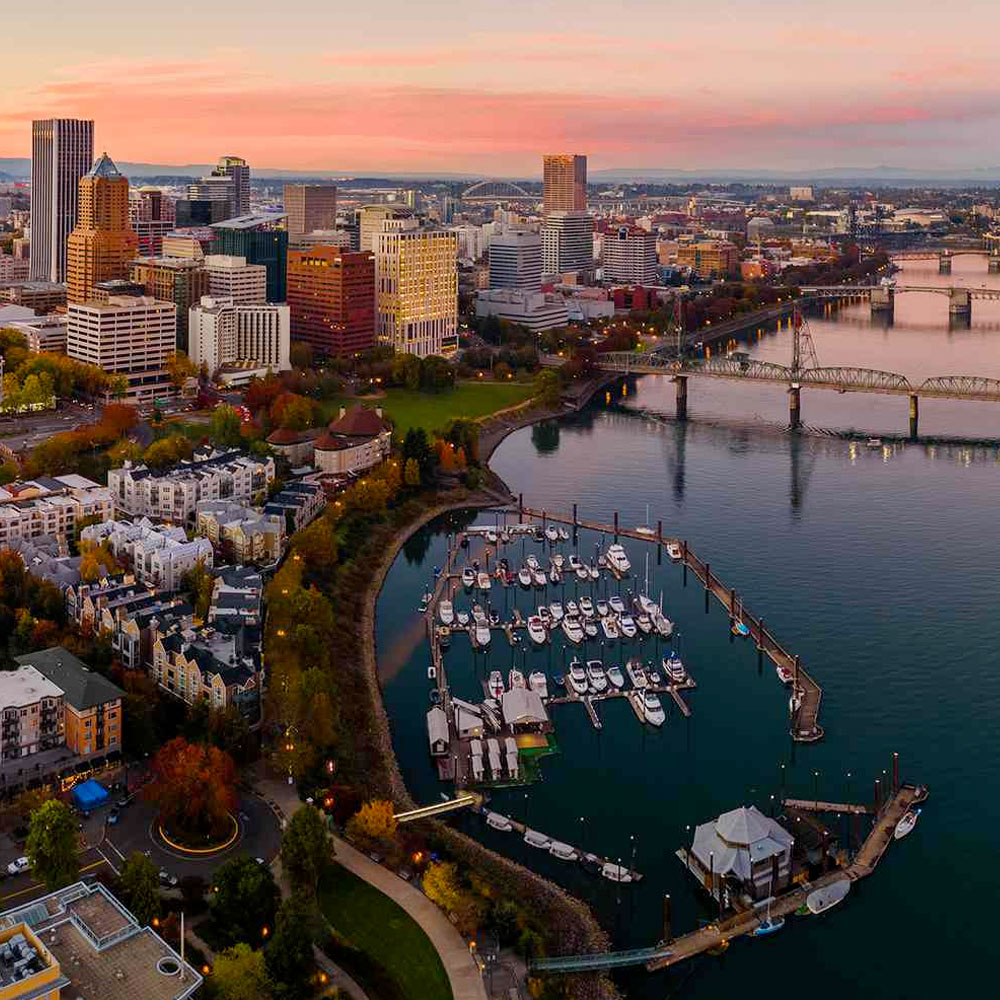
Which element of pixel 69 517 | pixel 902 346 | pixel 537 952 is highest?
pixel 902 346

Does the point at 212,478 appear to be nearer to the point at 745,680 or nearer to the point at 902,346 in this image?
the point at 745,680

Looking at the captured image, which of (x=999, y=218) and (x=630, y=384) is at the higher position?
(x=999, y=218)

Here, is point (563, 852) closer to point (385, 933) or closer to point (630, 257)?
point (385, 933)

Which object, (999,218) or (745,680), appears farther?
(999,218)

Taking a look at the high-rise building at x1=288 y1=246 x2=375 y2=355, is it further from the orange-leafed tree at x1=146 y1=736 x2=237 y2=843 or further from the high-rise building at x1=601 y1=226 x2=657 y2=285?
the orange-leafed tree at x1=146 y1=736 x2=237 y2=843

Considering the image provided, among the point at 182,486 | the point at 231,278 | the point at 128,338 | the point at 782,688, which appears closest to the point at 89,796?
the point at 782,688

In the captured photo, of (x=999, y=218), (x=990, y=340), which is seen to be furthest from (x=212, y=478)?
(x=999, y=218)

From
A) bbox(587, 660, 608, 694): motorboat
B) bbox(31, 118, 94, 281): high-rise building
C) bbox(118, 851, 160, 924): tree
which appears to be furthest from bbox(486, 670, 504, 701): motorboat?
bbox(31, 118, 94, 281): high-rise building
